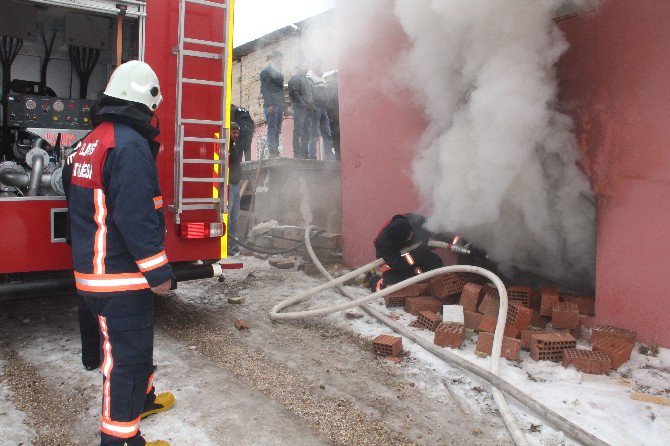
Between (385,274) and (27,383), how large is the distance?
132 inches

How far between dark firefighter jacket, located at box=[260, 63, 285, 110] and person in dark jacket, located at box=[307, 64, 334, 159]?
0.61 meters

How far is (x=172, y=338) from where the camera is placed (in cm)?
407

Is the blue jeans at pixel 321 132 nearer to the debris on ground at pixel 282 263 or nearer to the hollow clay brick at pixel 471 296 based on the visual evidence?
the debris on ground at pixel 282 263

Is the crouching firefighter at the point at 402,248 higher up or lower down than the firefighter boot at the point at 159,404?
higher up

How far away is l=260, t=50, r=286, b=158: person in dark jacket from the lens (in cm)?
910

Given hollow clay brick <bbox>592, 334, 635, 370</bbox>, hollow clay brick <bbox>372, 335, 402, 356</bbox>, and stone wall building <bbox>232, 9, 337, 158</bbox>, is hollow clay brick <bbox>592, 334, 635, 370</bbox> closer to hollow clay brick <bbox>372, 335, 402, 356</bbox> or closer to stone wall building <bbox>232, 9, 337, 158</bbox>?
hollow clay brick <bbox>372, 335, 402, 356</bbox>

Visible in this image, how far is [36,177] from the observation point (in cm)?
390

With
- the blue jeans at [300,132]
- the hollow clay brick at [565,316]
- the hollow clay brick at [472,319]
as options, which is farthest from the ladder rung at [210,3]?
the blue jeans at [300,132]

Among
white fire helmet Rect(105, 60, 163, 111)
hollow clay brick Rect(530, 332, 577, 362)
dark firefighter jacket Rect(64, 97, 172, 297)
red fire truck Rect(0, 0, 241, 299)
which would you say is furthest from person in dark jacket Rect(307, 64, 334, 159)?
dark firefighter jacket Rect(64, 97, 172, 297)

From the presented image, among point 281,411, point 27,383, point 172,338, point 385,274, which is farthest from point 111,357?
point 385,274

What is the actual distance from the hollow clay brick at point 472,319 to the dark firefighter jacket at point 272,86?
6289 millimetres

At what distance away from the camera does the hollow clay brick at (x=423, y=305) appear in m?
4.70

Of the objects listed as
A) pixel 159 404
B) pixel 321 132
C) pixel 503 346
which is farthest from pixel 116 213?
pixel 321 132

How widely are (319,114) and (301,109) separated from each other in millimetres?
706
